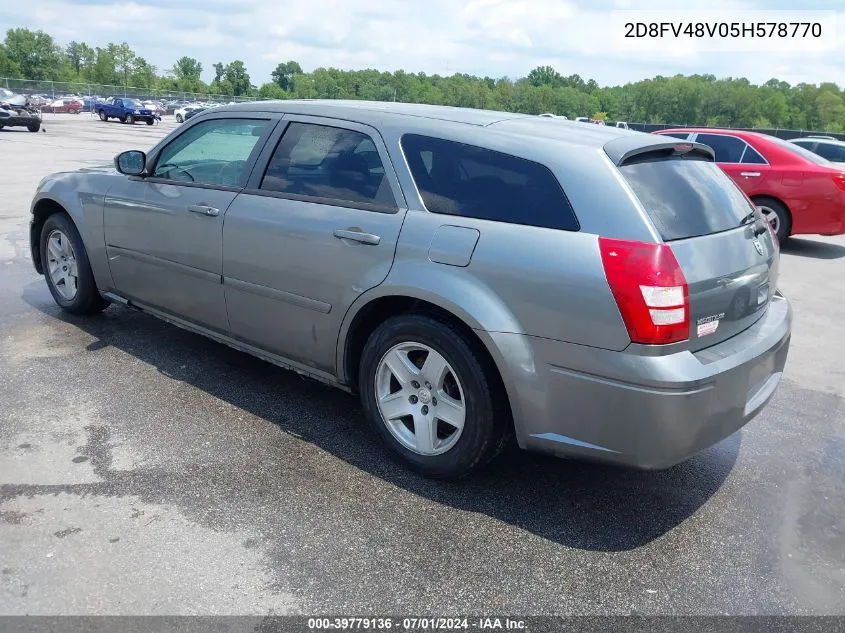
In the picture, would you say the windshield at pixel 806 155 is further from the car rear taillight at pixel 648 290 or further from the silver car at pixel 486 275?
the car rear taillight at pixel 648 290

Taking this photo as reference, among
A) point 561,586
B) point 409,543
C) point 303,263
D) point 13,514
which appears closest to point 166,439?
point 13,514

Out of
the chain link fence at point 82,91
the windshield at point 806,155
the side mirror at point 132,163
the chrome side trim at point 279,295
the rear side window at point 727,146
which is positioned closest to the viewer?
the chrome side trim at point 279,295

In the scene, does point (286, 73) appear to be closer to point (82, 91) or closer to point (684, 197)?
point (82, 91)

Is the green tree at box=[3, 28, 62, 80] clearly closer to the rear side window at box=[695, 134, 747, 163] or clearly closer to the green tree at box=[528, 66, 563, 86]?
the green tree at box=[528, 66, 563, 86]

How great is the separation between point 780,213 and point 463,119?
772 centimetres

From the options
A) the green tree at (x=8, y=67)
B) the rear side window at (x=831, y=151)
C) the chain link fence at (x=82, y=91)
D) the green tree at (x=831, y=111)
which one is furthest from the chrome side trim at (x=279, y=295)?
the green tree at (x=8, y=67)

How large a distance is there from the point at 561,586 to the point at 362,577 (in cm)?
75

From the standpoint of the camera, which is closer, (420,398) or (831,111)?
(420,398)

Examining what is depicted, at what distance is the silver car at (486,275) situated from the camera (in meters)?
Answer: 2.85


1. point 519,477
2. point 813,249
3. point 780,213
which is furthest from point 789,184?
point 519,477

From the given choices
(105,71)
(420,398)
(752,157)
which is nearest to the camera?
(420,398)

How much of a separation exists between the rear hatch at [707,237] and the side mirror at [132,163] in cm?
314

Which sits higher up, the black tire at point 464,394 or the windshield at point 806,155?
the windshield at point 806,155

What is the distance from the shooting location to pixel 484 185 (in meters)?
3.26
